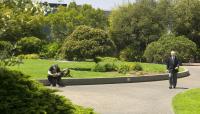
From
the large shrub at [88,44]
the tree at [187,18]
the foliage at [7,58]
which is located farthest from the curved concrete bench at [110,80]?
the tree at [187,18]

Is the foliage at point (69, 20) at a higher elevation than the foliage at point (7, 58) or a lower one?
higher

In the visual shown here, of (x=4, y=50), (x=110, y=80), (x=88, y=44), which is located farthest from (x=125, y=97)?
(x=88, y=44)

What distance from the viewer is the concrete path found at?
50.4ft

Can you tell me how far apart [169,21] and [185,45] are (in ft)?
29.2

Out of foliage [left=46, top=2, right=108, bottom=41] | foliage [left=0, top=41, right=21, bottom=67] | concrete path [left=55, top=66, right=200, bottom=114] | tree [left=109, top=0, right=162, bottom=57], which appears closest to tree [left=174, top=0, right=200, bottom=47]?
tree [left=109, top=0, right=162, bottom=57]

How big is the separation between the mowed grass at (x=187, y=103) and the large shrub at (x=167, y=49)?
86.4 feet

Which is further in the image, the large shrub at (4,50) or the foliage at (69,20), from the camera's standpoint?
the foliage at (69,20)

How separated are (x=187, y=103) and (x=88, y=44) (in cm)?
1490

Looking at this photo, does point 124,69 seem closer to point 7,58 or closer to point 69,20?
point 7,58

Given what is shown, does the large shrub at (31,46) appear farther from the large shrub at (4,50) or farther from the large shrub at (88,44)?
the large shrub at (4,50)

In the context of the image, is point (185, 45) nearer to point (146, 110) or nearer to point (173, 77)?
point (173, 77)

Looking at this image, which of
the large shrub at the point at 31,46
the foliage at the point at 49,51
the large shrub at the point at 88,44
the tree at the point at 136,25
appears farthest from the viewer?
the tree at the point at 136,25

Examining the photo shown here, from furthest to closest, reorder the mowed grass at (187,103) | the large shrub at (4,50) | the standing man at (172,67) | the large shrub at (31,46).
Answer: the large shrub at (31,46), the standing man at (172,67), the mowed grass at (187,103), the large shrub at (4,50)

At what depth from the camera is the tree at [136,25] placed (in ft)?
181
